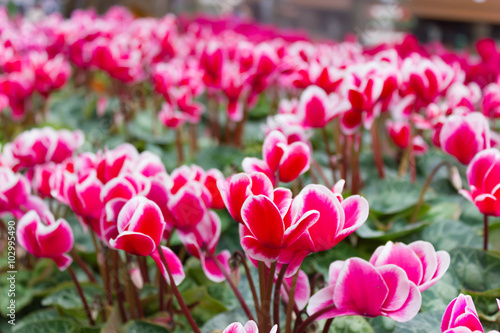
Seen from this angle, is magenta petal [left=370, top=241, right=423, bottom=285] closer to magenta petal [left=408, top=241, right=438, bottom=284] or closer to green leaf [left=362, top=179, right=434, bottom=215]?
magenta petal [left=408, top=241, right=438, bottom=284]

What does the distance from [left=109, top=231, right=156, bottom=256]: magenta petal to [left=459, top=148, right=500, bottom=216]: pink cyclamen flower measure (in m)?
0.42

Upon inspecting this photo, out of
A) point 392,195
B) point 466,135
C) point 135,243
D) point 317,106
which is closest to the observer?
point 135,243

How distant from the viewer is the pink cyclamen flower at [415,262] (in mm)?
519

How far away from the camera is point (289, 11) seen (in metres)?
4.82

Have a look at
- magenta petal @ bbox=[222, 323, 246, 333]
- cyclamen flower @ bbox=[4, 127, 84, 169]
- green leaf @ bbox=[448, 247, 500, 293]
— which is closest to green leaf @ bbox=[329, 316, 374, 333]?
green leaf @ bbox=[448, 247, 500, 293]

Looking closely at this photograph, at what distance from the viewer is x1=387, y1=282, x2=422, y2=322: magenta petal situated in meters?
0.49

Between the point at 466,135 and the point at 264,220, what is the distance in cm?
43

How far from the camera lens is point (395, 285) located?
1.62 feet

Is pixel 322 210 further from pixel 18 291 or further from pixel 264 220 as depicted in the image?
pixel 18 291

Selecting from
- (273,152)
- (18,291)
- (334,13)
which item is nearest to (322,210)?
(273,152)

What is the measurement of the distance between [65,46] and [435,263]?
6.54ft

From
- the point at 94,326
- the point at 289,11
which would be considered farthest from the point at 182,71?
the point at 289,11

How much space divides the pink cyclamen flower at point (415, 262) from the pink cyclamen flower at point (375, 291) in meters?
0.03

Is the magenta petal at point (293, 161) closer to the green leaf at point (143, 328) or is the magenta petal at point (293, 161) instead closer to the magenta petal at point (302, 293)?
the magenta petal at point (302, 293)
